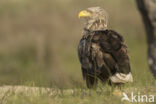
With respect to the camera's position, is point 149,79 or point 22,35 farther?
point 22,35

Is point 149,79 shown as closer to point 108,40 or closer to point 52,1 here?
point 108,40

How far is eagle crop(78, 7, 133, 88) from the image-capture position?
665 cm

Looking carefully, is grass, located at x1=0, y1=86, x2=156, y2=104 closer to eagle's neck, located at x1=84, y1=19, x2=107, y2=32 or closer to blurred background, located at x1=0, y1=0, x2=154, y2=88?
eagle's neck, located at x1=84, y1=19, x2=107, y2=32

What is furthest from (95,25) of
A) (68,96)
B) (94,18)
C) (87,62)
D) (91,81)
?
(68,96)

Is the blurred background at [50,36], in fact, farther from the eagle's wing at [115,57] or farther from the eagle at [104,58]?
the eagle's wing at [115,57]

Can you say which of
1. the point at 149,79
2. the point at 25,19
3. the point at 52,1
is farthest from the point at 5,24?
the point at 149,79

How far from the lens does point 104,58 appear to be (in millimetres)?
6742

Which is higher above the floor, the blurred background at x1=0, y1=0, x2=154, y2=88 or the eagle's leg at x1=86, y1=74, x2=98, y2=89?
the blurred background at x1=0, y1=0, x2=154, y2=88

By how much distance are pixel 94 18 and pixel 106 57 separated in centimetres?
96

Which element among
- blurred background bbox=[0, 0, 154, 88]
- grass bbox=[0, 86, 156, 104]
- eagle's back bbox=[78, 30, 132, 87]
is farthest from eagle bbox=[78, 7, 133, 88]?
blurred background bbox=[0, 0, 154, 88]

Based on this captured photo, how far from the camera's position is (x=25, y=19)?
19203 millimetres

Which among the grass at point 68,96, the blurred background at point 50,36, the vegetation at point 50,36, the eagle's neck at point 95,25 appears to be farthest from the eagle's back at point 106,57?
the blurred background at point 50,36

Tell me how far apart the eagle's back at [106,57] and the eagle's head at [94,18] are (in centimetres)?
43

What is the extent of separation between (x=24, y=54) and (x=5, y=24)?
1821 mm
